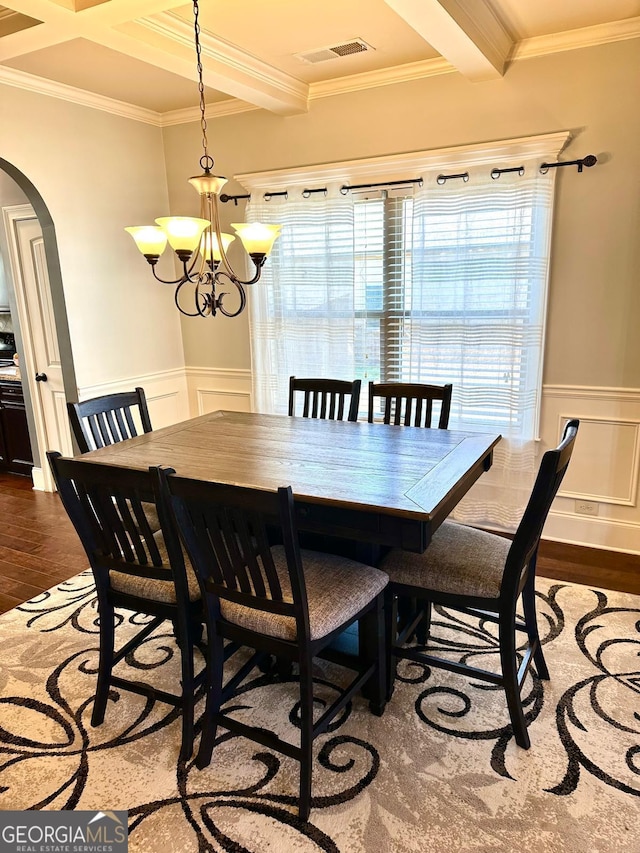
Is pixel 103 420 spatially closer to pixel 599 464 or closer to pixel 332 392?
pixel 332 392

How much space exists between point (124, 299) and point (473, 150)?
2581 mm

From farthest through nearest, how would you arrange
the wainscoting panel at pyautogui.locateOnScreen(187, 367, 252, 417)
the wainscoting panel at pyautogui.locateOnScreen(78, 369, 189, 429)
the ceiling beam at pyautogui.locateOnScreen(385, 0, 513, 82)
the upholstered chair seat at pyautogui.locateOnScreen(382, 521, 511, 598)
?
1. the wainscoting panel at pyautogui.locateOnScreen(187, 367, 252, 417)
2. the wainscoting panel at pyautogui.locateOnScreen(78, 369, 189, 429)
3. the ceiling beam at pyautogui.locateOnScreen(385, 0, 513, 82)
4. the upholstered chair seat at pyautogui.locateOnScreen(382, 521, 511, 598)

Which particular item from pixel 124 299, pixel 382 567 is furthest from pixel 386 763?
pixel 124 299

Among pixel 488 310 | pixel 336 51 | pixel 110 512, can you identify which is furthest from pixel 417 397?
pixel 336 51

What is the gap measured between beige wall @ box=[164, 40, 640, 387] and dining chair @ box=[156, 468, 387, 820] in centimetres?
209

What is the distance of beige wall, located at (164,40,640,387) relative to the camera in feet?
→ 9.97

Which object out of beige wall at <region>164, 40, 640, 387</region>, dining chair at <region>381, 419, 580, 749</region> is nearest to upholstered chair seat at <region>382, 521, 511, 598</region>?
dining chair at <region>381, 419, 580, 749</region>

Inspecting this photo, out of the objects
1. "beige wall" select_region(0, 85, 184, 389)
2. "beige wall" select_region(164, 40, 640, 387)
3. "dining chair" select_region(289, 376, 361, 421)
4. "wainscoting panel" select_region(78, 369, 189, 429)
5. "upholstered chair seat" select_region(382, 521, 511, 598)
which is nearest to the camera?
"upholstered chair seat" select_region(382, 521, 511, 598)

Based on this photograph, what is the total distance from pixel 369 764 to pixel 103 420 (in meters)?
1.92

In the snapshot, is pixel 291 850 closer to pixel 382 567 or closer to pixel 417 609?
pixel 382 567

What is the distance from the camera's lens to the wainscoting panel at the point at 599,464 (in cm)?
329

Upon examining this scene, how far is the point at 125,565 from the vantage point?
77.3 inches

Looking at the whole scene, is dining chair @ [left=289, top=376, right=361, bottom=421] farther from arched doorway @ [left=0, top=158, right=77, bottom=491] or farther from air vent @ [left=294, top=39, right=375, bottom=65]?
arched doorway @ [left=0, top=158, right=77, bottom=491]

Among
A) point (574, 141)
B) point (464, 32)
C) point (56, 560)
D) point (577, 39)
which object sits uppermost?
point (577, 39)
